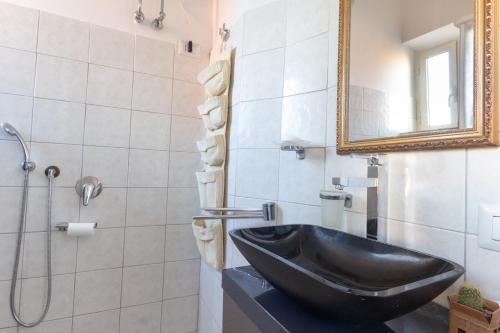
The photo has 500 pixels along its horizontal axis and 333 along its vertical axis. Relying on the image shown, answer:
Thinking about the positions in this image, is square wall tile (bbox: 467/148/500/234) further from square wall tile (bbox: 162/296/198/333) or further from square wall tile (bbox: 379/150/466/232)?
square wall tile (bbox: 162/296/198/333)

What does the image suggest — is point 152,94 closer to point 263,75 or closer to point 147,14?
point 147,14

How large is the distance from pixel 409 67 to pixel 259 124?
27.6 inches

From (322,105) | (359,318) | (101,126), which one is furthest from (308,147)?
(101,126)

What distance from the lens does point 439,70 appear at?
78 centimetres

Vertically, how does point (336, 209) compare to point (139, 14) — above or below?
below

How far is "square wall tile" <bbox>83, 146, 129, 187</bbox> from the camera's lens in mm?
1574

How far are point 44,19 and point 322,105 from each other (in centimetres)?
153

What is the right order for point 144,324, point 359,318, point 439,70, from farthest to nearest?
point 144,324 → point 439,70 → point 359,318

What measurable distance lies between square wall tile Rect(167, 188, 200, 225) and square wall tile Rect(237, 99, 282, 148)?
574 millimetres

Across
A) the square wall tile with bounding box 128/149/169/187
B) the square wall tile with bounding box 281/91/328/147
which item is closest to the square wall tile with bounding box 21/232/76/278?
the square wall tile with bounding box 128/149/169/187

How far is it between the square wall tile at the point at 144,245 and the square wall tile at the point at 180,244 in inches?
1.5

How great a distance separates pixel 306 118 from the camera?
121 cm

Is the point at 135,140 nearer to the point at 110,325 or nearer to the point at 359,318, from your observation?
the point at 110,325

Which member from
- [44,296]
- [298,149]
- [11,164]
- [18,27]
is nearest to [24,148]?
[11,164]
